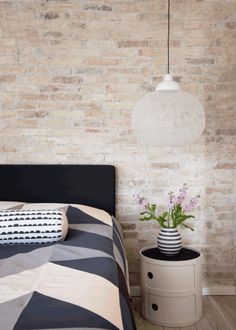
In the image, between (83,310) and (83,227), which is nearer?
(83,310)

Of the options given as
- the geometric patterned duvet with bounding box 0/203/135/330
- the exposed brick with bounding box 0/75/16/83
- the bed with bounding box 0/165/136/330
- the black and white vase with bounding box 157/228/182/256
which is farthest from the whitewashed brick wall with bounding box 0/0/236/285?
the geometric patterned duvet with bounding box 0/203/135/330

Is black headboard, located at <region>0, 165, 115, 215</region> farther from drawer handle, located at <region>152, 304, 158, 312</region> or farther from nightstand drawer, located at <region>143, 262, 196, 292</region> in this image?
drawer handle, located at <region>152, 304, 158, 312</region>

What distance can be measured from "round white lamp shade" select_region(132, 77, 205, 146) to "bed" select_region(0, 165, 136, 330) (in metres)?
0.63

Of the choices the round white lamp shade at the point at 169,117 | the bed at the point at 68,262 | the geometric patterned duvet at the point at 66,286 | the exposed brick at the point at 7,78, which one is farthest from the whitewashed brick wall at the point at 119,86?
Answer: the geometric patterned duvet at the point at 66,286

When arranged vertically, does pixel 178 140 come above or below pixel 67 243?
above

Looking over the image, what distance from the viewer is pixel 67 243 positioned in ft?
6.07

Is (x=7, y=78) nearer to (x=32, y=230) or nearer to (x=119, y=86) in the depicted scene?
(x=119, y=86)

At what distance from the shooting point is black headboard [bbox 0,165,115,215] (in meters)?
2.72

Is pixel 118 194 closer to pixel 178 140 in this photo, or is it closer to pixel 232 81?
pixel 178 140

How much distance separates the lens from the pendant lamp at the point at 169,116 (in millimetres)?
2084

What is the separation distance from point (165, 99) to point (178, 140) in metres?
0.25

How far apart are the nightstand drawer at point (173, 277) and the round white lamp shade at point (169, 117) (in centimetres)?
77

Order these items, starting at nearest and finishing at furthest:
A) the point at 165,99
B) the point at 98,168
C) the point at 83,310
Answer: the point at 83,310, the point at 165,99, the point at 98,168

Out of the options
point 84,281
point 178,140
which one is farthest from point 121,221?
point 84,281
